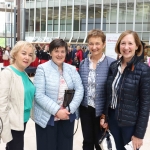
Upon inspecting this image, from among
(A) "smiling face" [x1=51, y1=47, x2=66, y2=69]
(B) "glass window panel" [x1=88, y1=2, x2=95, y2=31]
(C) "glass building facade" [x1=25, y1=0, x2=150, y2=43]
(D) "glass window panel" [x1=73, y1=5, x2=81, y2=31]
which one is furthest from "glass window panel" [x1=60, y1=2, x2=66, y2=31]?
(A) "smiling face" [x1=51, y1=47, x2=66, y2=69]

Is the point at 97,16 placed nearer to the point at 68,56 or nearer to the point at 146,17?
A: the point at 146,17

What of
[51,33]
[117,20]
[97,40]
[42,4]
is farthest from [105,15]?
[97,40]

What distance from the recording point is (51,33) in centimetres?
3488

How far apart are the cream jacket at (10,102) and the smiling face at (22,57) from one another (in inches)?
5.3

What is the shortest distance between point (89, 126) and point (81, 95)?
50 centimetres

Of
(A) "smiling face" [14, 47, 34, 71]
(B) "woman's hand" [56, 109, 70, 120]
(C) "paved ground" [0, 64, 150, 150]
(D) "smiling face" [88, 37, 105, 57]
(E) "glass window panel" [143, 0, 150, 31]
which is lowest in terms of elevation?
(C) "paved ground" [0, 64, 150, 150]

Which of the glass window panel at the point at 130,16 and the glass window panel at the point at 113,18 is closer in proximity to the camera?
the glass window panel at the point at 130,16

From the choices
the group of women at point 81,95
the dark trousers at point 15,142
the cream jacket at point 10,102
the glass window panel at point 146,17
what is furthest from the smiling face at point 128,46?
the glass window panel at point 146,17

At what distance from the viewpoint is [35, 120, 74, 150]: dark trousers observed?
3.03 metres

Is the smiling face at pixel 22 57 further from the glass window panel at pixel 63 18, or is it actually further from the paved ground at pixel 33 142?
the glass window panel at pixel 63 18

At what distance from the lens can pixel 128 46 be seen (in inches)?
106

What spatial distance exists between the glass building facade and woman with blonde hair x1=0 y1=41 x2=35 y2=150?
85.7 feet

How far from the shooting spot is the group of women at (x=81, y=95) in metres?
2.65

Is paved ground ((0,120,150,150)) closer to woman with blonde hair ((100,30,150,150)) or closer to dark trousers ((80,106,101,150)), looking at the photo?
dark trousers ((80,106,101,150))
